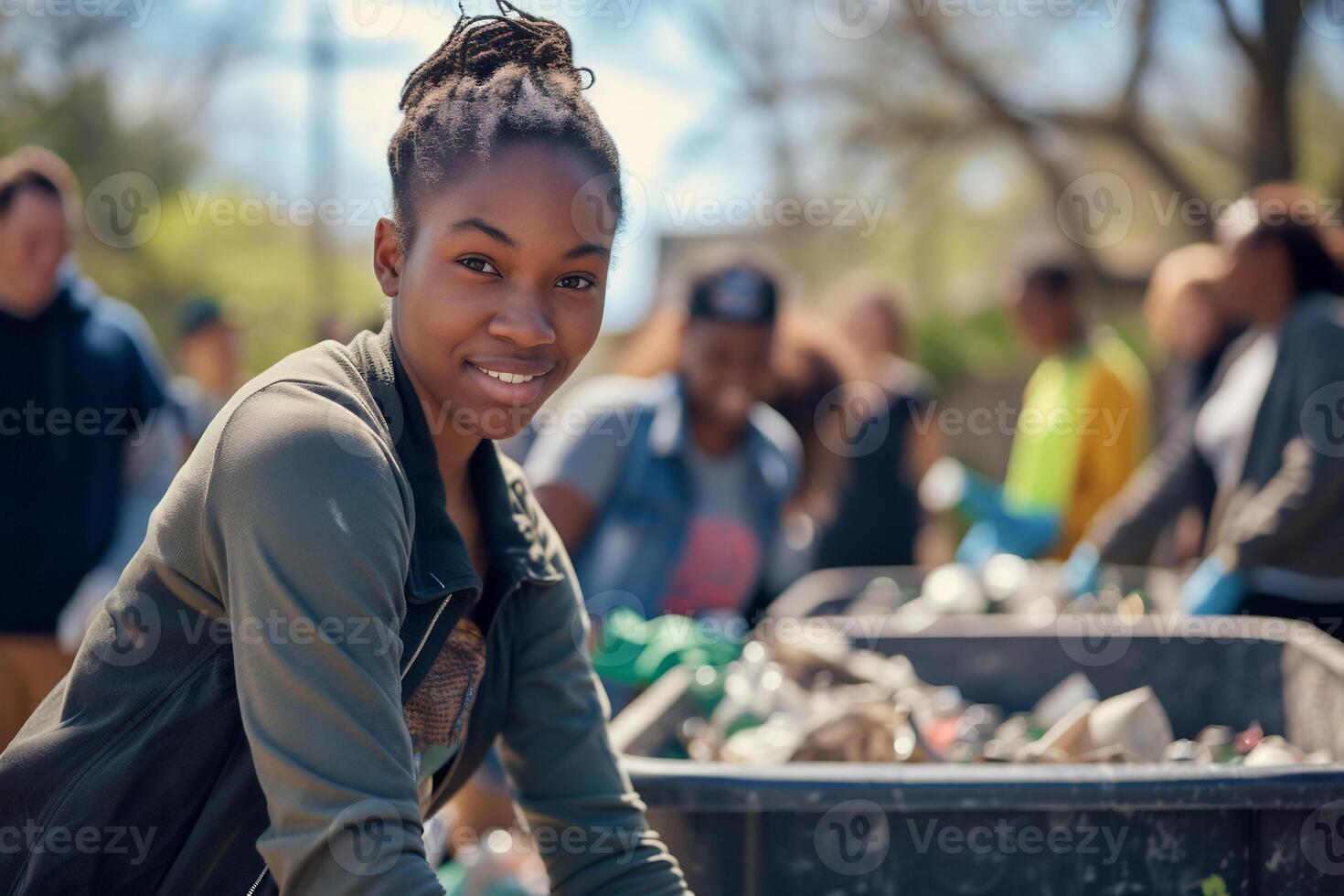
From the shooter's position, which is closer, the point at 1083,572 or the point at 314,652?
the point at 314,652

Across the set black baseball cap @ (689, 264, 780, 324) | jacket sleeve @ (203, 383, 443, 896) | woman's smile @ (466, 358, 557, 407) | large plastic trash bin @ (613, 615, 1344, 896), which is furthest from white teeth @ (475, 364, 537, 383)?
black baseball cap @ (689, 264, 780, 324)

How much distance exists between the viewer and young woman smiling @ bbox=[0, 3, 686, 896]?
4.18 feet

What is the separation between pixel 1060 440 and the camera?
5605 millimetres

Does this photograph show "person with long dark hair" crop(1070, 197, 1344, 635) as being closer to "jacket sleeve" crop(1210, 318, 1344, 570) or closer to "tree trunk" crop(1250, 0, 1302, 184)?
"jacket sleeve" crop(1210, 318, 1344, 570)

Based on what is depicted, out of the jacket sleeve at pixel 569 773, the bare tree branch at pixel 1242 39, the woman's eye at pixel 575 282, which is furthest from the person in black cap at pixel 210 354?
the bare tree branch at pixel 1242 39

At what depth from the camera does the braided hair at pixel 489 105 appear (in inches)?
58.7

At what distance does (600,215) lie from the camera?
5.15ft

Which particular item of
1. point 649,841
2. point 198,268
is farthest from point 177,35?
point 649,841

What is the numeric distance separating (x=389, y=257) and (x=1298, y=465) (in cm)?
291

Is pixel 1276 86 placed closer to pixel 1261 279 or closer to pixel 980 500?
pixel 980 500

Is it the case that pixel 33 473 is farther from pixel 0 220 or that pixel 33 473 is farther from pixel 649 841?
pixel 649 841

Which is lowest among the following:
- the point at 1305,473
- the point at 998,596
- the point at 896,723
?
the point at 998,596

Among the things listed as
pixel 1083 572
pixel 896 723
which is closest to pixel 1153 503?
pixel 1083 572

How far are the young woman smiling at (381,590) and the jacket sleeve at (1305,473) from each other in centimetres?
253
